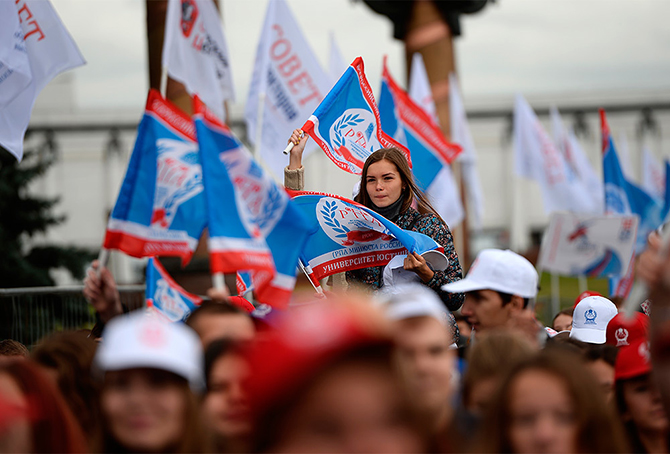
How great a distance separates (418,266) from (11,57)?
3.81 m

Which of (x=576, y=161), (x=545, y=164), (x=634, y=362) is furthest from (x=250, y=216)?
(x=576, y=161)

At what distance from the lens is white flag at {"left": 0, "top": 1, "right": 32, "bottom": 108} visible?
6.57m

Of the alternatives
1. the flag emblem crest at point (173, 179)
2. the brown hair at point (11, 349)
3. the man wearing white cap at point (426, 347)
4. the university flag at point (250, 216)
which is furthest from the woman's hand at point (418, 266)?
the brown hair at point (11, 349)

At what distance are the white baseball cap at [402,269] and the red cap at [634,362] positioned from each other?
4.83 ft

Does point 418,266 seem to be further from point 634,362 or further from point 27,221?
point 27,221

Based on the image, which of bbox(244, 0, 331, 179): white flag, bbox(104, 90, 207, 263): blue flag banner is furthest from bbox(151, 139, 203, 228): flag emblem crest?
bbox(244, 0, 331, 179): white flag

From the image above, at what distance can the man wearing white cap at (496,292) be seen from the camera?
191 inches

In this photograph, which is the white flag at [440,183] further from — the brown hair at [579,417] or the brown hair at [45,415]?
the brown hair at [45,415]

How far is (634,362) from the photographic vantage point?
11.2 feet

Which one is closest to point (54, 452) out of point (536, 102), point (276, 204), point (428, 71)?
point (276, 204)

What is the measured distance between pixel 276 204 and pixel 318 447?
9.05 feet

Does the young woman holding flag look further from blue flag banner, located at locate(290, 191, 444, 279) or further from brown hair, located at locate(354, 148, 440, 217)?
blue flag banner, located at locate(290, 191, 444, 279)

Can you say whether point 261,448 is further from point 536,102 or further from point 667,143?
point 667,143

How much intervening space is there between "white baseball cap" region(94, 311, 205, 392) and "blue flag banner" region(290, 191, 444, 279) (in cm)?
255
